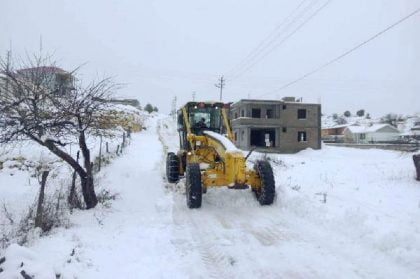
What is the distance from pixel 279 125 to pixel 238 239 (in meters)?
43.5

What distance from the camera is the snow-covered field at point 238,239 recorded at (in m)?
6.32

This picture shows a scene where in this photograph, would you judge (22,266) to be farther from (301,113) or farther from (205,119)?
(301,113)

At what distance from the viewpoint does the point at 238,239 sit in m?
8.19

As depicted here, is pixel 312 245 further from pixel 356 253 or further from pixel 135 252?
pixel 135 252

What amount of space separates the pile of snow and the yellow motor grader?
5.71 metres

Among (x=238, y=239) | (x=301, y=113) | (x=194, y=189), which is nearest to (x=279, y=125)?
(x=301, y=113)

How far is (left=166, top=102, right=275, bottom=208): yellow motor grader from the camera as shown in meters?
10.9

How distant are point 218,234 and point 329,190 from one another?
5.96 metres

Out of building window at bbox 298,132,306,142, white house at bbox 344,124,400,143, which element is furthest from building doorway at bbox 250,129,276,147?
white house at bbox 344,124,400,143

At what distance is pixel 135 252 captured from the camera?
287 inches

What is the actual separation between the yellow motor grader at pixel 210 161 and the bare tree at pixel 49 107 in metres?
2.81

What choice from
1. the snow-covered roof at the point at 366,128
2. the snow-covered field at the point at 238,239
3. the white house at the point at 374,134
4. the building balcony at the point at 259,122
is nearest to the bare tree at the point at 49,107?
the snow-covered field at the point at 238,239

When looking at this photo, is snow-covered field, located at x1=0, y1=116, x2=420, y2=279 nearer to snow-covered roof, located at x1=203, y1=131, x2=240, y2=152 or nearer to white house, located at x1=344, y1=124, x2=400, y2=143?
snow-covered roof, located at x1=203, y1=131, x2=240, y2=152

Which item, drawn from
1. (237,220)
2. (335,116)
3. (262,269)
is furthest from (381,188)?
(335,116)
